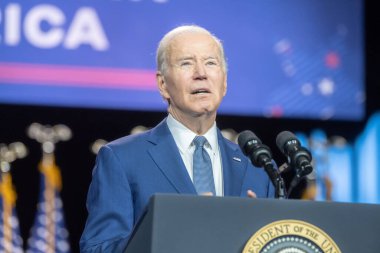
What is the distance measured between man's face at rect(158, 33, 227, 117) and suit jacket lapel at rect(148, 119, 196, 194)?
8cm

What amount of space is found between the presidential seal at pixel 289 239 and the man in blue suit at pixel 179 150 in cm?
50

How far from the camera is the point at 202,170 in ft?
7.39

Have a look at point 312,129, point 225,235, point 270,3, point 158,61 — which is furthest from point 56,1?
point 225,235

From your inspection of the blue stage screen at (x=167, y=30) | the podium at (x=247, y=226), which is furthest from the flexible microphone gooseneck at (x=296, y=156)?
the blue stage screen at (x=167, y=30)

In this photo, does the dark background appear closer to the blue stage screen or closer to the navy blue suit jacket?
the blue stage screen

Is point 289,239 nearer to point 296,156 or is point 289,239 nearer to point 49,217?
point 296,156

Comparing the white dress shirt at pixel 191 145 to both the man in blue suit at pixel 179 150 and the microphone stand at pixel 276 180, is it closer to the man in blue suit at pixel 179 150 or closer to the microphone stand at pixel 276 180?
the man in blue suit at pixel 179 150

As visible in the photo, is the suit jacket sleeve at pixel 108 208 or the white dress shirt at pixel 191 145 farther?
the white dress shirt at pixel 191 145

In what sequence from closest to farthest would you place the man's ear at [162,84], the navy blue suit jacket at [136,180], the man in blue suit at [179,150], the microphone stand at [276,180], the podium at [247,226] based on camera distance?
1. the podium at [247,226]
2. the microphone stand at [276,180]
3. the navy blue suit jacket at [136,180]
4. the man in blue suit at [179,150]
5. the man's ear at [162,84]

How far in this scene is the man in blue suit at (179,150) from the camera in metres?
2.17

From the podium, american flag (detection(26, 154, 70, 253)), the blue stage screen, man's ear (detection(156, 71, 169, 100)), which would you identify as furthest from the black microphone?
american flag (detection(26, 154, 70, 253))

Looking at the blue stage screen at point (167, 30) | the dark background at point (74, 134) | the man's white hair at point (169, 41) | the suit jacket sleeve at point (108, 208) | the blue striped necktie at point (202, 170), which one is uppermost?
the blue stage screen at point (167, 30)

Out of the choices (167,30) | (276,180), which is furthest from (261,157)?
(167,30)

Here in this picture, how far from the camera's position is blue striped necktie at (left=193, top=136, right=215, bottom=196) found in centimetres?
223
